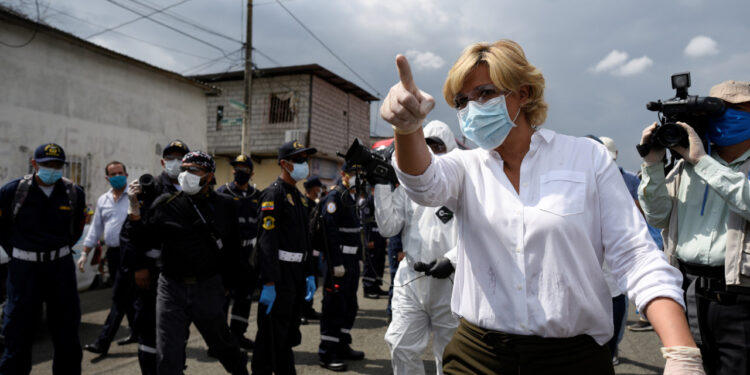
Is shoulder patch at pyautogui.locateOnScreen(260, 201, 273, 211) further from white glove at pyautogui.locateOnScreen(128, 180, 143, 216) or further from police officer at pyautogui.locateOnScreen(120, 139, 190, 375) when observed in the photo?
white glove at pyautogui.locateOnScreen(128, 180, 143, 216)

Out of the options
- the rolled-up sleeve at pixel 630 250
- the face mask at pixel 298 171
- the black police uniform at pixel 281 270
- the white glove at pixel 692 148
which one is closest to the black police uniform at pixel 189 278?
the black police uniform at pixel 281 270

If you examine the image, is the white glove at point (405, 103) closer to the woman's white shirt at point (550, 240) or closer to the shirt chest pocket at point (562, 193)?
the woman's white shirt at point (550, 240)

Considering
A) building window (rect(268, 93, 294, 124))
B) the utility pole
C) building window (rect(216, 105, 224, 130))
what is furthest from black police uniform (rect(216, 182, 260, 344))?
building window (rect(216, 105, 224, 130))

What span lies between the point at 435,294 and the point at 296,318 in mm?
1699

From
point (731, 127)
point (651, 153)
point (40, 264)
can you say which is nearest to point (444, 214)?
point (651, 153)

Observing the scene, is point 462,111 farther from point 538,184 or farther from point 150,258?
point 150,258

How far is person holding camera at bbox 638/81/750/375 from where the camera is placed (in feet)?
7.98

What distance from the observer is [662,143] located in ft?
8.58

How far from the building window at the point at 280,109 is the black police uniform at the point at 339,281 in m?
18.4

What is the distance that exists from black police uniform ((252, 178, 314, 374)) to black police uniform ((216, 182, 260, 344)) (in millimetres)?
186

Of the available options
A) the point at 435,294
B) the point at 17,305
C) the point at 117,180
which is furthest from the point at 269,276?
the point at 117,180

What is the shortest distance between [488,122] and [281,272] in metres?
3.01

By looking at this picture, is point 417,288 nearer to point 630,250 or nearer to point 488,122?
point 488,122

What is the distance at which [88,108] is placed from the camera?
1275 centimetres
